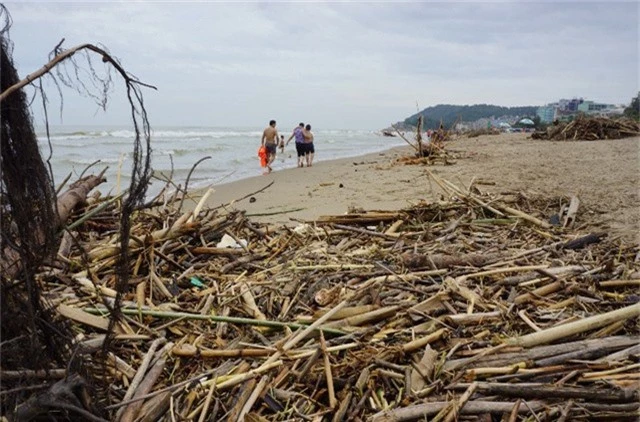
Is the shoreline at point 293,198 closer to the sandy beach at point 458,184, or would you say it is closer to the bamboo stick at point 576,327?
the sandy beach at point 458,184

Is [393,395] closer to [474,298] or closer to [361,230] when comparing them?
[474,298]

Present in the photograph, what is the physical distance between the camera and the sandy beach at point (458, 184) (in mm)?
6797

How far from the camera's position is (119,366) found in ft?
8.43

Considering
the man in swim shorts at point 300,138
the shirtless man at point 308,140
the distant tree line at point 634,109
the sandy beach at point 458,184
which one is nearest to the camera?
the sandy beach at point 458,184

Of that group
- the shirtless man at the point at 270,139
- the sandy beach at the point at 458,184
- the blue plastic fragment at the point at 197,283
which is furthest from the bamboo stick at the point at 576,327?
the shirtless man at the point at 270,139

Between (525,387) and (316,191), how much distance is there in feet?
28.0

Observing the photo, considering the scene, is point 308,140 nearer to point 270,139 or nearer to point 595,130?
point 270,139

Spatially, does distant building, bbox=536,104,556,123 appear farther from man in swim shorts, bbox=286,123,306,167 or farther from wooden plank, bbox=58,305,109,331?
wooden plank, bbox=58,305,109,331

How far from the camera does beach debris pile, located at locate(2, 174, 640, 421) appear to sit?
92.6 inches

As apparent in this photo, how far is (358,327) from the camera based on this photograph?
292 centimetres

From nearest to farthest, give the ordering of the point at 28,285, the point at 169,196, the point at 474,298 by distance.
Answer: the point at 28,285
the point at 474,298
the point at 169,196

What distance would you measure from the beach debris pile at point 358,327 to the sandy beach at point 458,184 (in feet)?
4.80

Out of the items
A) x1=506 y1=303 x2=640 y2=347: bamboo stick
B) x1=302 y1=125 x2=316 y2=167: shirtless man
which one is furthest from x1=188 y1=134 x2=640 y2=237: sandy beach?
x1=302 y1=125 x2=316 y2=167: shirtless man

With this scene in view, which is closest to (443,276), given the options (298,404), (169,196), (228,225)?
(298,404)
